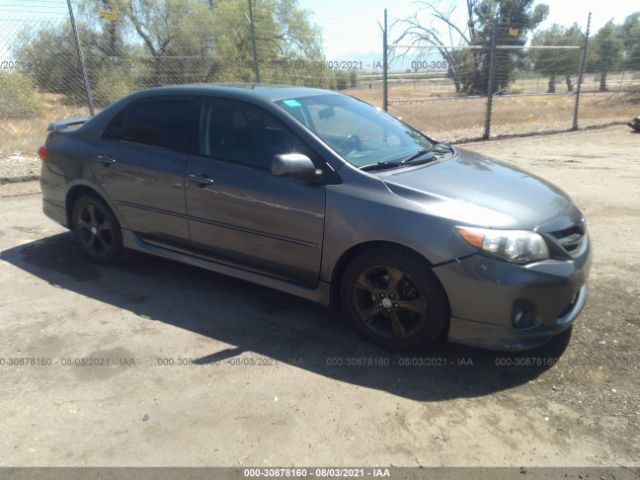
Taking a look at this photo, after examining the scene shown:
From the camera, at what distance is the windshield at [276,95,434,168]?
11.9 feet

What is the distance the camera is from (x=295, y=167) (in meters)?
3.23

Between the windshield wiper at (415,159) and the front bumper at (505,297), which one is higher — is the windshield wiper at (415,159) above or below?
above

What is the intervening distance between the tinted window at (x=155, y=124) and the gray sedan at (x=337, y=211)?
13 millimetres

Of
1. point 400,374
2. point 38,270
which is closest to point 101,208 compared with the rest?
point 38,270

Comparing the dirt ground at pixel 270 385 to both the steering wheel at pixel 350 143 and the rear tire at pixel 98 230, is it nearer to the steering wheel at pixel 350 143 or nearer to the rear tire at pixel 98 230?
the rear tire at pixel 98 230

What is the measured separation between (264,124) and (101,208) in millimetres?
1907

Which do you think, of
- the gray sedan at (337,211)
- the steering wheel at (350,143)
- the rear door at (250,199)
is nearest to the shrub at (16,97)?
the gray sedan at (337,211)

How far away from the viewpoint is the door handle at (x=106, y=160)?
440cm

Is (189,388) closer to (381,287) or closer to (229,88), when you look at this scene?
(381,287)

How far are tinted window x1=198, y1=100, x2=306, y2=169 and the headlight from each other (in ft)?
4.20

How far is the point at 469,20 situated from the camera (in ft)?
121

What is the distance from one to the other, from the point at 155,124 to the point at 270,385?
2461mm

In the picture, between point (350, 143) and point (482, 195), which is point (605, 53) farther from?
point (482, 195)

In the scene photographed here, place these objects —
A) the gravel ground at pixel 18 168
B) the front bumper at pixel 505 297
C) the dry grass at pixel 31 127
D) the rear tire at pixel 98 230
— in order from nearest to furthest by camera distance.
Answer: the front bumper at pixel 505 297 → the rear tire at pixel 98 230 → the gravel ground at pixel 18 168 → the dry grass at pixel 31 127
